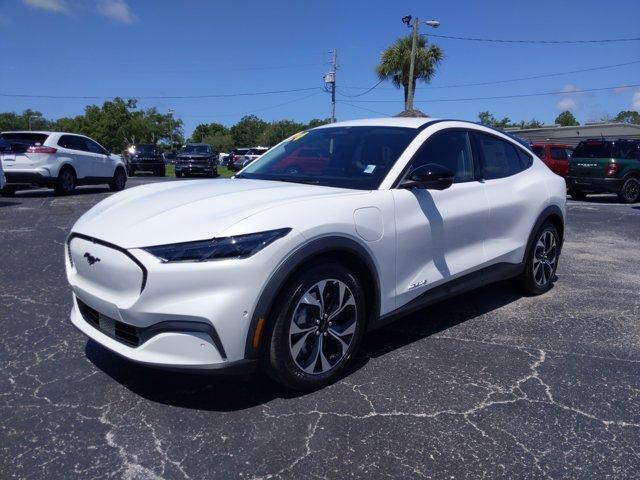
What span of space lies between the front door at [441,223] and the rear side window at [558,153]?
665 inches

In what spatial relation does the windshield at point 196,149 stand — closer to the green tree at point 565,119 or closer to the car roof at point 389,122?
the car roof at point 389,122

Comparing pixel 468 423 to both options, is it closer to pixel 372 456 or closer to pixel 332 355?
pixel 372 456

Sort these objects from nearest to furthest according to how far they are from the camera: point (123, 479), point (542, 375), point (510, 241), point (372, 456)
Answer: point (123, 479) → point (372, 456) → point (542, 375) → point (510, 241)

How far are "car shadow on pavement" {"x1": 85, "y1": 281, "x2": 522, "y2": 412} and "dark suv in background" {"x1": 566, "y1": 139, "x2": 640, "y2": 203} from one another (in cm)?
1232

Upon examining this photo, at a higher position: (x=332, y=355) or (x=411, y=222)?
(x=411, y=222)

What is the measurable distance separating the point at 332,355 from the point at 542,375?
1.35 metres

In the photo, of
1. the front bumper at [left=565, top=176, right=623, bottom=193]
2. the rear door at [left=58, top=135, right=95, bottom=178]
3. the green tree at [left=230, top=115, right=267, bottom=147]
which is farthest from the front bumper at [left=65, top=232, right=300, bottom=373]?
the green tree at [left=230, top=115, right=267, bottom=147]

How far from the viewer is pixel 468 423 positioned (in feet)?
8.96

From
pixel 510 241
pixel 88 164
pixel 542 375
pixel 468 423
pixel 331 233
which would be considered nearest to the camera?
pixel 468 423

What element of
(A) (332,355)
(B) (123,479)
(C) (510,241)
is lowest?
(B) (123,479)

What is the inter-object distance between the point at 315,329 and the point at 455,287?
1.37 meters

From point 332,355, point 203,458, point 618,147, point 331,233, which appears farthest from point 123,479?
point 618,147

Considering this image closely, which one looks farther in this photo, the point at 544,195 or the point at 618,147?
the point at 618,147

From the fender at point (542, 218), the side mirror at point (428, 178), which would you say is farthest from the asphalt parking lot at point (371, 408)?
the side mirror at point (428, 178)
